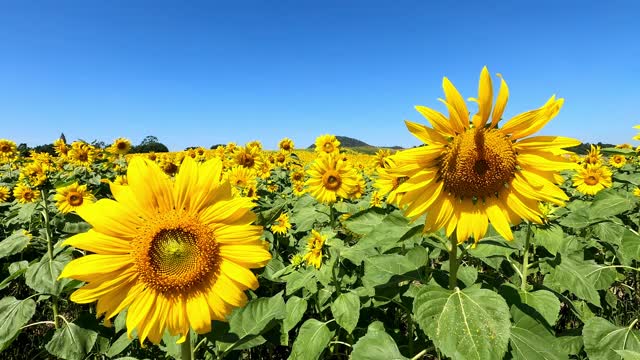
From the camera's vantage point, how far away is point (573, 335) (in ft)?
10.2

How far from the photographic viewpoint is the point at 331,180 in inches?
222

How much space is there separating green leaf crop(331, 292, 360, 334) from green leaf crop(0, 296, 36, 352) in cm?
236

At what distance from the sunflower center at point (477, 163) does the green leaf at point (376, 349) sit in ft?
2.87

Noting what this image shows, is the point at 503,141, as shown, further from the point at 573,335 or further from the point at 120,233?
the point at 573,335

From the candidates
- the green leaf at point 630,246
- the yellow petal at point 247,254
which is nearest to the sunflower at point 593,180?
the green leaf at point 630,246

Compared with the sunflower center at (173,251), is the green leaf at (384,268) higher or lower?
lower

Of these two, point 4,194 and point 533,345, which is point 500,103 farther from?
point 4,194

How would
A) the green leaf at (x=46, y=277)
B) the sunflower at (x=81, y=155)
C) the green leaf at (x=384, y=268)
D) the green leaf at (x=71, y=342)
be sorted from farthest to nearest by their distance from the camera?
the sunflower at (x=81, y=155) → the green leaf at (x=46, y=277) → the green leaf at (x=71, y=342) → the green leaf at (x=384, y=268)

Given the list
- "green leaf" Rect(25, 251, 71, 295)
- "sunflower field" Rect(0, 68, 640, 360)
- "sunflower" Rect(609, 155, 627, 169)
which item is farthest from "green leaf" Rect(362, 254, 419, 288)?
"sunflower" Rect(609, 155, 627, 169)

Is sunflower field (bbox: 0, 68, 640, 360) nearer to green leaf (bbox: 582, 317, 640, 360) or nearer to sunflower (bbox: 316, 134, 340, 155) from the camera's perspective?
green leaf (bbox: 582, 317, 640, 360)

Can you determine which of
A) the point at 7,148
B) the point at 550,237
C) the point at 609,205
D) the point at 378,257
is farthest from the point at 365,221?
the point at 7,148

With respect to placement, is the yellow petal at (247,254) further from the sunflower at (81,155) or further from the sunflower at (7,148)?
the sunflower at (7,148)

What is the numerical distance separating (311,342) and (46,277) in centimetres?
221

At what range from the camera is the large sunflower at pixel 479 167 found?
1.89 metres
